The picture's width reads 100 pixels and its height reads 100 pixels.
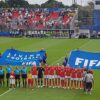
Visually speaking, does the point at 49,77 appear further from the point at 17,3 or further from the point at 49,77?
the point at 17,3

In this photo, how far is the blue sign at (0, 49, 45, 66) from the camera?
32531mm

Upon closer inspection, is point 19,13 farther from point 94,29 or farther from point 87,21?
point 87,21

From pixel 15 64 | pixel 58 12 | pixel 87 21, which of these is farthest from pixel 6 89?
pixel 87 21

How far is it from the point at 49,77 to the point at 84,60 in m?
5.44

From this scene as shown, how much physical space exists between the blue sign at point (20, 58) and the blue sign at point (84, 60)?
14.0 ft

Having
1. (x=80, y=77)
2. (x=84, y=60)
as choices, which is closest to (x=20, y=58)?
(x=84, y=60)

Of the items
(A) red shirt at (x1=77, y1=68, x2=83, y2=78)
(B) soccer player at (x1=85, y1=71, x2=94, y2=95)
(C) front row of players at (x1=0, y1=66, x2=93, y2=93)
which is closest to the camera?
(B) soccer player at (x1=85, y1=71, x2=94, y2=95)

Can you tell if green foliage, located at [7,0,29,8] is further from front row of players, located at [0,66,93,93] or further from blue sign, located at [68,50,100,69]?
front row of players, located at [0,66,93,93]

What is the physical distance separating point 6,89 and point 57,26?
167 feet

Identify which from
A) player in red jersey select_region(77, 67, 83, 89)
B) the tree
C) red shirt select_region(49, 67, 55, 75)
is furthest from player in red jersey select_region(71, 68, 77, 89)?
the tree

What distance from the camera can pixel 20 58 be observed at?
33.2 meters

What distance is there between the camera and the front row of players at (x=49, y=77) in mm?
23436

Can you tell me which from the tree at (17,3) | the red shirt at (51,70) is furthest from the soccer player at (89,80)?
the tree at (17,3)

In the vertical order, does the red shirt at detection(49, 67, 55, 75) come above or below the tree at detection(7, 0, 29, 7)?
below
